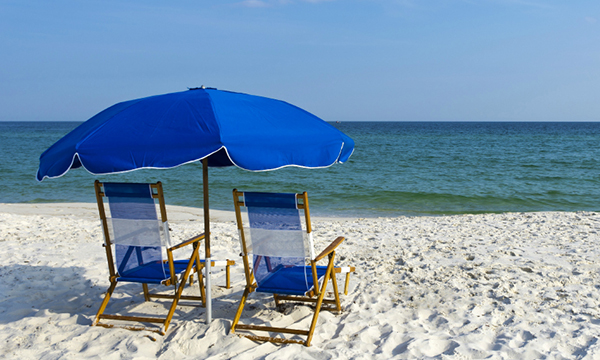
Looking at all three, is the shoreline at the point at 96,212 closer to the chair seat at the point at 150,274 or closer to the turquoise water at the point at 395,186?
the turquoise water at the point at 395,186

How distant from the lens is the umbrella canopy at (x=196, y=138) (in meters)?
2.63

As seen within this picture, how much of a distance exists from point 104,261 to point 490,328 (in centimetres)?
423

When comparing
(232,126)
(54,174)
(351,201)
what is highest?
(232,126)

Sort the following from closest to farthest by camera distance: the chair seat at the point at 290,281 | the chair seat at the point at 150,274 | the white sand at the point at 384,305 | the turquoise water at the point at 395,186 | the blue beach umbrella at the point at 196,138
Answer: the blue beach umbrella at the point at 196,138 < the white sand at the point at 384,305 < the chair seat at the point at 290,281 < the chair seat at the point at 150,274 < the turquoise water at the point at 395,186

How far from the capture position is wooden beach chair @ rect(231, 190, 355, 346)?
319cm

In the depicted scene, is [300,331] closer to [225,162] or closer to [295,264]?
[295,264]

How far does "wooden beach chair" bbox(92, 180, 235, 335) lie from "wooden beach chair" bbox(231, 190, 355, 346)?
0.48m

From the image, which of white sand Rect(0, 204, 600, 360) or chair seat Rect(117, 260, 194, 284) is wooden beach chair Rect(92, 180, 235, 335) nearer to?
chair seat Rect(117, 260, 194, 284)

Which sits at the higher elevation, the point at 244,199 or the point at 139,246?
the point at 244,199

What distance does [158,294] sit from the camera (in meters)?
4.11

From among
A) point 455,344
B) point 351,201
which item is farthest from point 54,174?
point 351,201

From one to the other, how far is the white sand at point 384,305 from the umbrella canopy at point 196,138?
4.24ft

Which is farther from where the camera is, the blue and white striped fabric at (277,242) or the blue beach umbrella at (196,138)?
the blue and white striped fabric at (277,242)

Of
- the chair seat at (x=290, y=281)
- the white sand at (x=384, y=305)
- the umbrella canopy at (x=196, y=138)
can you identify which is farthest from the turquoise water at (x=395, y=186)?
the umbrella canopy at (x=196, y=138)
